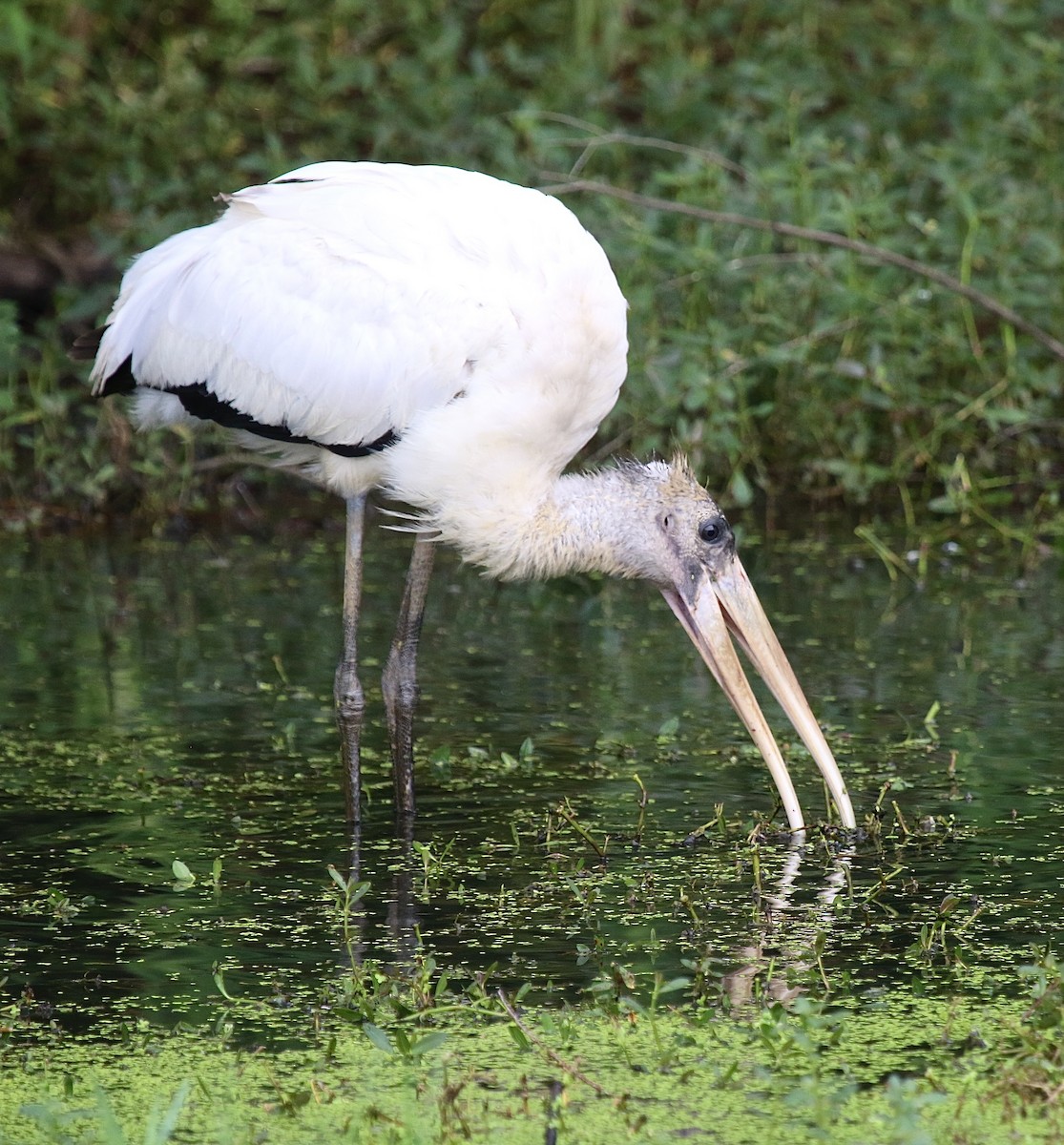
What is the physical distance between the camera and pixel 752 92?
36.2ft

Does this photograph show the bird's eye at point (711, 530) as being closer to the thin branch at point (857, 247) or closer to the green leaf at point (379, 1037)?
the green leaf at point (379, 1037)

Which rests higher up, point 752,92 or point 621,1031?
point 752,92

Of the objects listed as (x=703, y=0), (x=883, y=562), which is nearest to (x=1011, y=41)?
(x=703, y=0)

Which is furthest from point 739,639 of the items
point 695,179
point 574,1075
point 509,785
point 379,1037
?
point 695,179

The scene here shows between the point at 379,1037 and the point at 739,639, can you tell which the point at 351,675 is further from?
the point at 379,1037

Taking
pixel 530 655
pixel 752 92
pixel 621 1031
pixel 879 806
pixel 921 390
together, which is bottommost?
pixel 621 1031

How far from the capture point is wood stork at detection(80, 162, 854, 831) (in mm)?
5680

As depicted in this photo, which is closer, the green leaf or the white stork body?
the green leaf

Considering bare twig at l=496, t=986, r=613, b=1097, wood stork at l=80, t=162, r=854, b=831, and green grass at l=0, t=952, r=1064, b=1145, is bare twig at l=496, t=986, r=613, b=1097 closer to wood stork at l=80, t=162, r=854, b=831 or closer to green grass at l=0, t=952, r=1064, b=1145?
green grass at l=0, t=952, r=1064, b=1145

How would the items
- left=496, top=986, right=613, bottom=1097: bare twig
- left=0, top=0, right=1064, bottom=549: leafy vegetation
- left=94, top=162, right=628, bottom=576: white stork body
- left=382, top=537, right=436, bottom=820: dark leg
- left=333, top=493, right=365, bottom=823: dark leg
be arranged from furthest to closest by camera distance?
left=0, top=0, right=1064, bottom=549: leafy vegetation
left=382, top=537, right=436, bottom=820: dark leg
left=333, top=493, right=365, bottom=823: dark leg
left=94, top=162, right=628, bottom=576: white stork body
left=496, top=986, right=613, bottom=1097: bare twig

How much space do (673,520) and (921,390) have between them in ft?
12.8

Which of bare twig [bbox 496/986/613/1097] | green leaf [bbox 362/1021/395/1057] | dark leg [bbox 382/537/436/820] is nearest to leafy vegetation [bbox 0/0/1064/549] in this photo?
dark leg [bbox 382/537/436/820]

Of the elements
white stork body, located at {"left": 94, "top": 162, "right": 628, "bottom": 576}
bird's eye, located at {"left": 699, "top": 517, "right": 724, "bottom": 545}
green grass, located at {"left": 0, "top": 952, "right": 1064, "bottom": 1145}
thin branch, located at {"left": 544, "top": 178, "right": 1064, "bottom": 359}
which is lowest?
green grass, located at {"left": 0, "top": 952, "right": 1064, "bottom": 1145}

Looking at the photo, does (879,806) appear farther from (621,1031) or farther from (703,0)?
(703,0)
